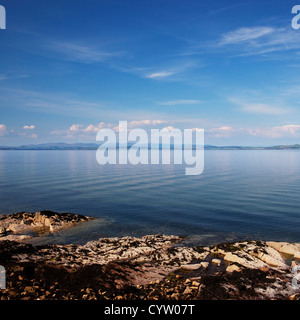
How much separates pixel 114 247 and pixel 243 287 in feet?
34.4

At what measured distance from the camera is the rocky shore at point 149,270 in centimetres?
1352

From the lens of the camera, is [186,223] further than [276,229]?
Yes

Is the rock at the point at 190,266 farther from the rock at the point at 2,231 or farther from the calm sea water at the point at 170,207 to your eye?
the rock at the point at 2,231

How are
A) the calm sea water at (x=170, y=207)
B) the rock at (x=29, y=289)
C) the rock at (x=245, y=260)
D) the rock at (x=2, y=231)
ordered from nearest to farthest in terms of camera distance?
the rock at (x=29, y=289) < the rock at (x=245, y=260) < the rock at (x=2, y=231) < the calm sea water at (x=170, y=207)

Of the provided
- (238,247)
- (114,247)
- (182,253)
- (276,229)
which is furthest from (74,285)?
(276,229)

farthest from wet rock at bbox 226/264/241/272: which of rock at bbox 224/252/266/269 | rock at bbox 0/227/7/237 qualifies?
rock at bbox 0/227/7/237

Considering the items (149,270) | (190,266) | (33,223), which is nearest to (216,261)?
(190,266)

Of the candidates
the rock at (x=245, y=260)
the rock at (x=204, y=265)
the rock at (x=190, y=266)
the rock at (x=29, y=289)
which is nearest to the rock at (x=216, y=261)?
the rock at (x=204, y=265)

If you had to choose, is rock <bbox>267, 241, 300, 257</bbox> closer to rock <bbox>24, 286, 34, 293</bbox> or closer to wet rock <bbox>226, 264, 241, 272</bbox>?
wet rock <bbox>226, 264, 241, 272</bbox>

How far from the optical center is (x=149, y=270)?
16641 mm

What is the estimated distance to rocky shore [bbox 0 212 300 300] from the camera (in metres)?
13.5

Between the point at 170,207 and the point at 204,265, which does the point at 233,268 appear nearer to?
the point at 204,265
